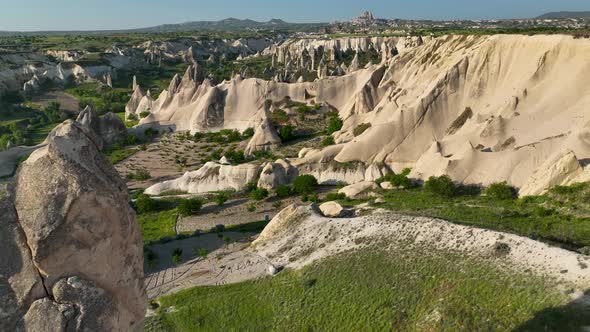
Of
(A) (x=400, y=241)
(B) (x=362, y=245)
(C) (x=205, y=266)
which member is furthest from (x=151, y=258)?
(A) (x=400, y=241)

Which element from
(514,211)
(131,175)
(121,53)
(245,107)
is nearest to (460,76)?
(514,211)

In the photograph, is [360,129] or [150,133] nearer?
[360,129]

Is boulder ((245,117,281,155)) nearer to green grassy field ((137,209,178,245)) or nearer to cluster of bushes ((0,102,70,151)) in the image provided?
green grassy field ((137,209,178,245))

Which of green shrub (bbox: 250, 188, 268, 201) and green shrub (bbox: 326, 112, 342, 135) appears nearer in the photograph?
green shrub (bbox: 250, 188, 268, 201)

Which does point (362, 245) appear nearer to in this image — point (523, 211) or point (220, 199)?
point (523, 211)

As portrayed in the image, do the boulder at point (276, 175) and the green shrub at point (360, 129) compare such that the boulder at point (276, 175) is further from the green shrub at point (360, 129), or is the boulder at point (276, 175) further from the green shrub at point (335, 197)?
the green shrub at point (360, 129)

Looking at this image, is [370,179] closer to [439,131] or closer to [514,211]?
[439,131]

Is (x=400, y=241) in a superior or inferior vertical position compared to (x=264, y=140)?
superior

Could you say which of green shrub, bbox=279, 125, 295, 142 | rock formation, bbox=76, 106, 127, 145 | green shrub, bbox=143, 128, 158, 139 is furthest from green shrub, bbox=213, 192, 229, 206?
green shrub, bbox=143, 128, 158, 139
